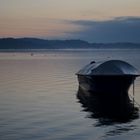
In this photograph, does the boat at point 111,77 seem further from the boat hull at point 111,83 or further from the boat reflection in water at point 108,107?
the boat reflection in water at point 108,107

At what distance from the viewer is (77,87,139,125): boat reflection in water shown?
82.3 feet

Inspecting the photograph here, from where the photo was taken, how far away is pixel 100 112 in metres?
27.6

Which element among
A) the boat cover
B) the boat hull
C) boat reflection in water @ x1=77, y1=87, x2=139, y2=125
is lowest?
boat reflection in water @ x1=77, y1=87, x2=139, y2=125

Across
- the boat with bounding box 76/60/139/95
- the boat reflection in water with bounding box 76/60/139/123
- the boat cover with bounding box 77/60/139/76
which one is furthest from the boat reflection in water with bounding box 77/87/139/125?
the boat cover with bounding box 77/60/139/76

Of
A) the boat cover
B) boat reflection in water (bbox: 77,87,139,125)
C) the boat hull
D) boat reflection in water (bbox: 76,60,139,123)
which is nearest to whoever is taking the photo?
boat reflection in water (bbox: 77,87,139,125)

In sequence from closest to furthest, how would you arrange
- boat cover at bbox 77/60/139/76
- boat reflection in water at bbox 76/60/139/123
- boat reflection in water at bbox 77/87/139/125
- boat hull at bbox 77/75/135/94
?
boat reflection in water at bbox 77/87/139/125 → boat reflection in water at bbox 76/60/139/123 → boat hull at bbox 77/75/135/94 → boat cover at bbox 77/60/139/76

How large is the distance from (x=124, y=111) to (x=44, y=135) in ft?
30.7

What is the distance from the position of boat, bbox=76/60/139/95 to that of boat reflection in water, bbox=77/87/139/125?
0.51 meters

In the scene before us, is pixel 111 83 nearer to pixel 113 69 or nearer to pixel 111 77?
pixel 111 77

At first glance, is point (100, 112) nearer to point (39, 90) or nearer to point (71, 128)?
point (71, 128)

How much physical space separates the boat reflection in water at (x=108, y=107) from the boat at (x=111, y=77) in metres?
0.51

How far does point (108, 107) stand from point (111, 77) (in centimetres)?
365

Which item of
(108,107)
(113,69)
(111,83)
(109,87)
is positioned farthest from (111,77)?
(108,107)

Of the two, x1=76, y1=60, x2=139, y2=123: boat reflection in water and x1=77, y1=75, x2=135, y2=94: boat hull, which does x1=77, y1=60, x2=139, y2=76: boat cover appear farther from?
x1=77, y1=75, x2=135, y2=94: boat hull
